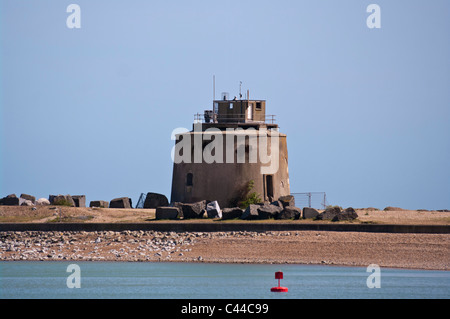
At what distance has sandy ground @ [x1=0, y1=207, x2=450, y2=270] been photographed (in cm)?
3969

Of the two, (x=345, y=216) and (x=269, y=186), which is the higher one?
(x=269, y=186)

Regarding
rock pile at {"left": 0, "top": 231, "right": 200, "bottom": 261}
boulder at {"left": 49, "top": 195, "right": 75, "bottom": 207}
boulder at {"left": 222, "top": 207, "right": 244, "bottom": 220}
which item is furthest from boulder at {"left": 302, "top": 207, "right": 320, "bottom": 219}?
boulder at {"left": 49, "top": 195, "right": 75, "bottom": 207}

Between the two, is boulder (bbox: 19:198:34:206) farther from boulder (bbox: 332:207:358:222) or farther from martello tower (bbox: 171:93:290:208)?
boulder (bbox: 332:207:358:222)

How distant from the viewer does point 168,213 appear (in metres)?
47.2

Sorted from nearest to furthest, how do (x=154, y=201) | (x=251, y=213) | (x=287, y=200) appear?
(x=251, y=213) < (x=287, y=200) < (x=154, y=201)

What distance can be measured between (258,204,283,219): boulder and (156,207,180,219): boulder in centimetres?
374

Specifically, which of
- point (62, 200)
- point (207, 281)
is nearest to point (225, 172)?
point (62, 200)

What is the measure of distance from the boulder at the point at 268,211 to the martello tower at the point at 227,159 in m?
5.55

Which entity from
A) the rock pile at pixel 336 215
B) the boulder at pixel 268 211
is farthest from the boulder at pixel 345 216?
the boulder at pixel 268 211

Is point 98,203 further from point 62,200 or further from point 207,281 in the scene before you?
point 207,281

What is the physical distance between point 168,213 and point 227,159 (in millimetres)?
5666

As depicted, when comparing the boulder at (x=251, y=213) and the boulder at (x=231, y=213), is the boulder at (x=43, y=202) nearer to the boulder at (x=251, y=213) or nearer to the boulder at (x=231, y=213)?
the boulder at (x=231, y=213)

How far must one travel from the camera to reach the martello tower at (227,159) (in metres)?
51.6

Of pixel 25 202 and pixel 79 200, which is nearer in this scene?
pixel 25 202
